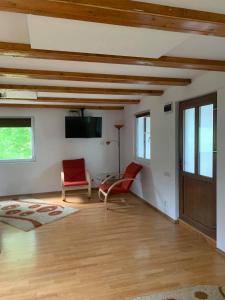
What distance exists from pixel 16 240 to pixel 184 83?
10.8ft

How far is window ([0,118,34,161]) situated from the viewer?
20.2ft

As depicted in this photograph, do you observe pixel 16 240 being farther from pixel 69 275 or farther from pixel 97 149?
pixel 97 149

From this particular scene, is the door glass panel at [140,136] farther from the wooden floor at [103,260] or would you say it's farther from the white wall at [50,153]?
the wooden floor at [103,260]

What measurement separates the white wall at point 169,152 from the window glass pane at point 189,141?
166 mm

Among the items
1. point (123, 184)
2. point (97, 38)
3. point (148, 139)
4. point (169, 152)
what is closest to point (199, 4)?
point (97, 38)

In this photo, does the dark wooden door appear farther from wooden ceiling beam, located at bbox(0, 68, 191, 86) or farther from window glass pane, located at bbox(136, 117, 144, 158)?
window glass pane, located at bbox(136, 117, 144, 158)

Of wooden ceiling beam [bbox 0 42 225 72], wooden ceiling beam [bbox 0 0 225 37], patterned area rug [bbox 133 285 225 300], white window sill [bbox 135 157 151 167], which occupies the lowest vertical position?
patterned area rug [bbox 133 285 225 300]

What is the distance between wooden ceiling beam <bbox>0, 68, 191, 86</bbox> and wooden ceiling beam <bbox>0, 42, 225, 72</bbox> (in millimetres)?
750

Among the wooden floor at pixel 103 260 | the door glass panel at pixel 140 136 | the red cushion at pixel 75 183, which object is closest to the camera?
the wooden floor at pixel 103 260

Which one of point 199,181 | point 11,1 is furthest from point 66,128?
point 11,1

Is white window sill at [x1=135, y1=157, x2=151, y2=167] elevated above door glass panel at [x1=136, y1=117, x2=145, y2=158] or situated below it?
below

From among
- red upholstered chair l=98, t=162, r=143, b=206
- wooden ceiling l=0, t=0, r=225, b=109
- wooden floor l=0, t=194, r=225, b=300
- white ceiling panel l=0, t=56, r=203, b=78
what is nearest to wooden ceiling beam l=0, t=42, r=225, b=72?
wooden ceiling l=0, t=0, r=225, b=109

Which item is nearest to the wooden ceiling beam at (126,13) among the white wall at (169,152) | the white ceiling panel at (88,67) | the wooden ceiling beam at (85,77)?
the white ceiling panel at (88,67)

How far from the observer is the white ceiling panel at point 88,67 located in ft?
9.46
